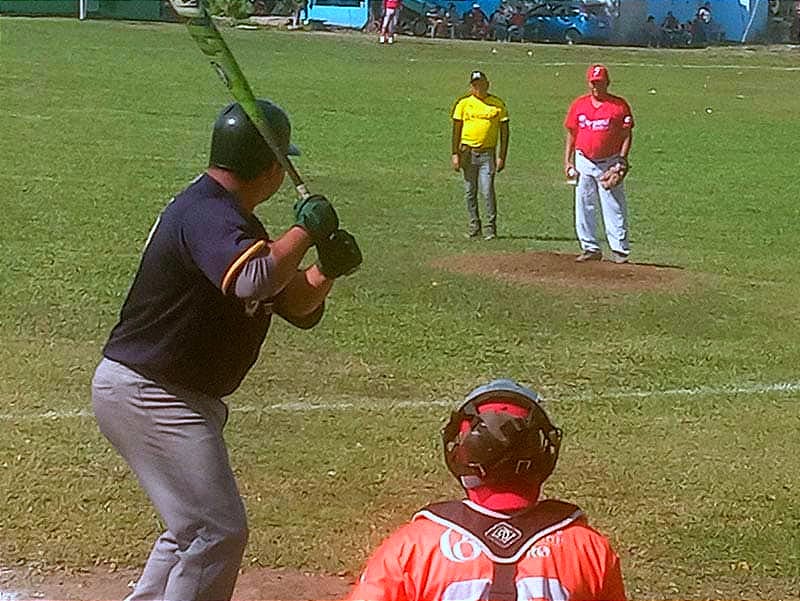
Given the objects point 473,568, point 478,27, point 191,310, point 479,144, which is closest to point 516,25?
point 478,27

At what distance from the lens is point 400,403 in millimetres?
9734

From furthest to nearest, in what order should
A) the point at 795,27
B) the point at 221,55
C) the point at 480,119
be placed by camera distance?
the point at 795,27
the point at 480,119
the point at 221,55

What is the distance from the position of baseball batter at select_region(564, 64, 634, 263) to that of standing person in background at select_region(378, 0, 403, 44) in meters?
38.5

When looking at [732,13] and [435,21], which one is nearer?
[435,21]

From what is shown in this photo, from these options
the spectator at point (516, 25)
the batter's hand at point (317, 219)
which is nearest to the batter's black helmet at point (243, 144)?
the batter's hand at point (317, 219)

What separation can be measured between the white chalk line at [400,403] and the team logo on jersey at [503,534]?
638 centimetres

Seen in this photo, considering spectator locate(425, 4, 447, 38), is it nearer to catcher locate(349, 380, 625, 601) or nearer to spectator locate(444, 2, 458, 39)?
spectator locate(444, 2, 458, 39)

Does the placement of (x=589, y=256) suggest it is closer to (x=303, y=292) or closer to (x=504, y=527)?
(x=303, y=292)

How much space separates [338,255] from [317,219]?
15 cm

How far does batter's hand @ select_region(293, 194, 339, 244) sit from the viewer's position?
16.0 ft

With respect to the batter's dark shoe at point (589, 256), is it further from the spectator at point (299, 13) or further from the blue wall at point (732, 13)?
the blue wall at point (732, 13)

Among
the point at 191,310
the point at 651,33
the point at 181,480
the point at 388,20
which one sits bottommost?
the point at 651,33

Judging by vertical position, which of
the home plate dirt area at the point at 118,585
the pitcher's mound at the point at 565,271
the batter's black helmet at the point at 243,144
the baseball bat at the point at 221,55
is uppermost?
the baseball bat at the point at 221,55

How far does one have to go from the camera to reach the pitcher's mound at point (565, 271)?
14211mm
